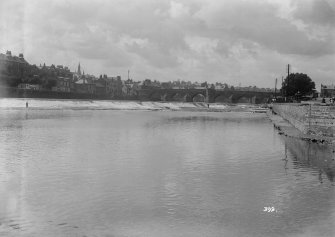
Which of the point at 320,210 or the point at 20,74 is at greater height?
the point at 20,74

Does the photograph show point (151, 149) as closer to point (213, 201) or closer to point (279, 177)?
point (279, 177)

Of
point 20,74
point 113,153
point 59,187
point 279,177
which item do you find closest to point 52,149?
point 113,153

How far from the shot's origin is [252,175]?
26359 millimetres

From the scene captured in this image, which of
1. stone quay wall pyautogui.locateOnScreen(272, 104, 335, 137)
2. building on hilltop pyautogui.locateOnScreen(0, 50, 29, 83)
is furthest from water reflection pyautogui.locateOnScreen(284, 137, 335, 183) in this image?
building on hilltop pyautogui.locateOnScreen(0, 50, 29, 83)

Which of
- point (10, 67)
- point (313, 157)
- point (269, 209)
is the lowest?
point (269, 209)

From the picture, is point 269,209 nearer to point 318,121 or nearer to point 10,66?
point 318,121

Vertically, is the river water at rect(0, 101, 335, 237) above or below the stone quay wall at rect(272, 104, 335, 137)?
below

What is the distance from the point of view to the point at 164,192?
71.1 ft

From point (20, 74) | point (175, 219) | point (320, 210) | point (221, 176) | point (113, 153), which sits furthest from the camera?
point (20, 74)

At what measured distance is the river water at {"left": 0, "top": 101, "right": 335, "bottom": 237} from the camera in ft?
54.3

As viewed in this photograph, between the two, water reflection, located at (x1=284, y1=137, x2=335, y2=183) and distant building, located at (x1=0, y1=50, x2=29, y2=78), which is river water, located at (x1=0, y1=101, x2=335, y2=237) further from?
distant building, located at (x1=0, y1=50, x2=29, y2=78)

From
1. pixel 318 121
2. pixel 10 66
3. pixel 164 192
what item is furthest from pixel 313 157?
pixel 10 66

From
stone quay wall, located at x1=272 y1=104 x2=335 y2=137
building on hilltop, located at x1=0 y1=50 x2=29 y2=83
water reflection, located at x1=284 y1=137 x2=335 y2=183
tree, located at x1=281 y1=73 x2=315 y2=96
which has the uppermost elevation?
building on hilltop, located at x1=0 y1=50 x2=29 y2=83

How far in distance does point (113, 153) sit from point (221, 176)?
1153 centimetres
